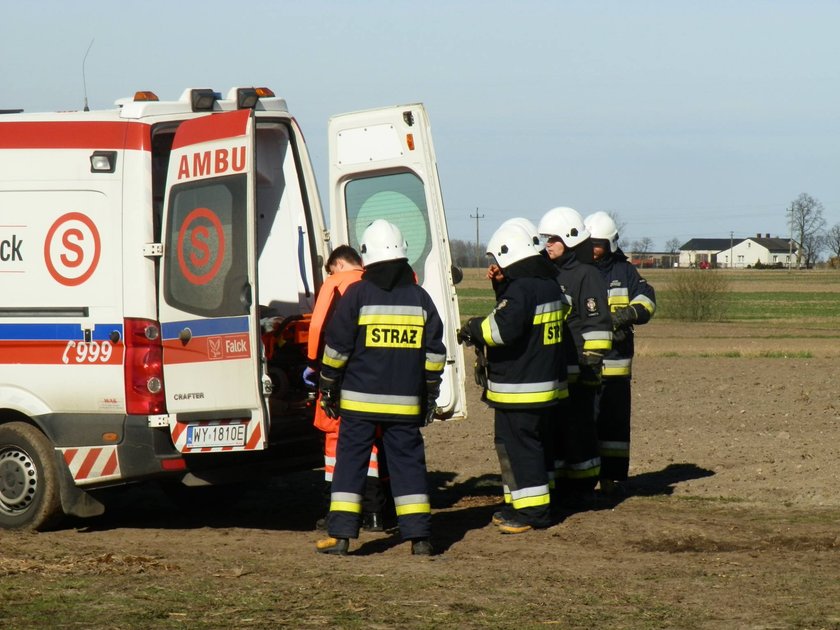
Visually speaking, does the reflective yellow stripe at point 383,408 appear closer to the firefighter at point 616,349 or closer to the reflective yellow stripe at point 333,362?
the reflective yellow stripe at point 333,362

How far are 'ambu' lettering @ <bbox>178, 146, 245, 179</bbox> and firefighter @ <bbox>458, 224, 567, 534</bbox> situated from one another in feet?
5.67

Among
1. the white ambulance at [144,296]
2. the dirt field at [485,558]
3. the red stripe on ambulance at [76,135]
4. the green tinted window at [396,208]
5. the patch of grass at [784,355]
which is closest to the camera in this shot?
the dirt field at [485,558]

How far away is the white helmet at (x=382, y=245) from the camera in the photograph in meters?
7.59

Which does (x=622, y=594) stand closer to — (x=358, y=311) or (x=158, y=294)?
(x=358, y=311)

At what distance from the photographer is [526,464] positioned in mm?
8320

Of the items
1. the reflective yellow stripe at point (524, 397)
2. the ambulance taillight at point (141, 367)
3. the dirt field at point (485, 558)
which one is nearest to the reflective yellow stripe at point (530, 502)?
the dirt field at point (485, 558)

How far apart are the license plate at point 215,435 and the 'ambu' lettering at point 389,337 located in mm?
924

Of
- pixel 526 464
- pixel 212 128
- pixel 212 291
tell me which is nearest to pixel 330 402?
pixel 212 291

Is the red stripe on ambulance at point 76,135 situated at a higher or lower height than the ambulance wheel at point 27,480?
higher

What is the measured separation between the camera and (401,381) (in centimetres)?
757

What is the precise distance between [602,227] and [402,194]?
1.93 m

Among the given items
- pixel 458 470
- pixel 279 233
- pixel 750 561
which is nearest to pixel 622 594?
pixel 750 561

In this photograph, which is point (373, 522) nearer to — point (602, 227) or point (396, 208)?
point (396, 208)

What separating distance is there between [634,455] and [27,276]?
5.94 meters
